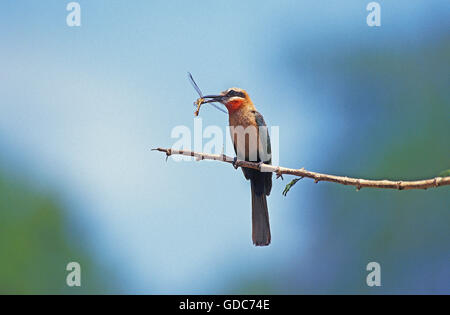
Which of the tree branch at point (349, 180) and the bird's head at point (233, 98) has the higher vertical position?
the bird's head at point (233, 98)

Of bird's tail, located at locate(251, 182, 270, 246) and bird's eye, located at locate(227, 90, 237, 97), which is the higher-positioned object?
bird's eye, located at locate(227, 90, 237, 97)

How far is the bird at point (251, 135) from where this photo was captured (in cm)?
421

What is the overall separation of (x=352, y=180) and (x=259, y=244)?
5.48ft

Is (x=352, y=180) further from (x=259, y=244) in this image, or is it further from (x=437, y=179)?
(x=259, y=244)

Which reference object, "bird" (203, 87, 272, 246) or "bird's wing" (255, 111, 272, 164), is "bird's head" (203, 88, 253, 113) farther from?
"bird's wing" (255, 111, 272, 164)

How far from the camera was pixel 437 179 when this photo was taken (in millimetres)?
2242

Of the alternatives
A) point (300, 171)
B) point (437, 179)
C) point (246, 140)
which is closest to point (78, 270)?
point (246, 140)

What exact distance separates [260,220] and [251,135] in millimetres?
694

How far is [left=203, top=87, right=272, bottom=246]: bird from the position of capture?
4.21 meters

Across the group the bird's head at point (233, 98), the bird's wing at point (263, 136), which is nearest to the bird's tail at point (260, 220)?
the bird's wing at point (263, 136)

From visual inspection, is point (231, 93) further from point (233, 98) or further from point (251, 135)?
point (251, 135)

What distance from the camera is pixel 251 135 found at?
421 centimetres

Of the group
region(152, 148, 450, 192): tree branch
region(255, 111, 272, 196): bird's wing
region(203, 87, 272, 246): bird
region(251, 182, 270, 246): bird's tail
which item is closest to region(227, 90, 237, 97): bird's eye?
region(203, 87, 272, 246): bird

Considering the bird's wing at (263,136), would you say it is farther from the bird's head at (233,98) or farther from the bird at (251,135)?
the bird's head at (233,98)
